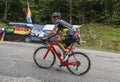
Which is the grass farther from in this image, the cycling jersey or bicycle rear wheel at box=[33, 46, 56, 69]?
the cycling jersey

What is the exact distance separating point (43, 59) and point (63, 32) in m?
1.18

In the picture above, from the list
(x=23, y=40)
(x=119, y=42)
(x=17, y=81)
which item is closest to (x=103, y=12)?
(x=119, y=42)

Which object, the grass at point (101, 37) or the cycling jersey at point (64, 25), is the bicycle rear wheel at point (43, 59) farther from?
the grass at point (101, 37)

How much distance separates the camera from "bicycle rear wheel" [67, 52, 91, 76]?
9016 millimetres

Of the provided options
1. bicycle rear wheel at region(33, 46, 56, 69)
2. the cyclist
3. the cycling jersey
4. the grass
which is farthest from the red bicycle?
the grass

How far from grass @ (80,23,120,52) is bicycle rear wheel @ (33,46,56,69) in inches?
388

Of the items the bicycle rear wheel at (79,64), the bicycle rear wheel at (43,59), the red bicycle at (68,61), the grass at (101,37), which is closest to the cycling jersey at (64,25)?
the red bicycle at (68,61)

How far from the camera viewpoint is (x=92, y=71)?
970cm

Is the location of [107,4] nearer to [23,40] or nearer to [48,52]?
[23,40]

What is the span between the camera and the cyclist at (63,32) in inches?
357

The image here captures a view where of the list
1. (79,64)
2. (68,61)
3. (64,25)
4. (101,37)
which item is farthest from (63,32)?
(101,37)

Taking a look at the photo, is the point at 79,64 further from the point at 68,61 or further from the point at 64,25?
the point at 64,25

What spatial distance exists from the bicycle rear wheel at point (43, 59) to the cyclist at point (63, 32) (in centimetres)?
43

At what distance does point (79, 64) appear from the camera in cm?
917
